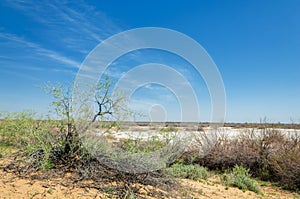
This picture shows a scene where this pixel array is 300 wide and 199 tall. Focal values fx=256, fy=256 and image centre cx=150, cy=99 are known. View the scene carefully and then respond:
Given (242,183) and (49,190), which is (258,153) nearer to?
(242,183)

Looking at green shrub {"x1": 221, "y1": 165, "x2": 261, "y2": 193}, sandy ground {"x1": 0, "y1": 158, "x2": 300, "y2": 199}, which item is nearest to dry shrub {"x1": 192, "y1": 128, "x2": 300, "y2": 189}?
green shrub {"x1": 221, "y1": 165, "x2": 261, "y2": 193}

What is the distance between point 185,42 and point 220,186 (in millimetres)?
4664

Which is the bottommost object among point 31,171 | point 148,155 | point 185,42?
point 31,171

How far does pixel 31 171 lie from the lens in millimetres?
5617

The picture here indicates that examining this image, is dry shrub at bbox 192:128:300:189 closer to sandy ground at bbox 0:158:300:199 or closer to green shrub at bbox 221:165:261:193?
green shrub at bbox 221:165:261:193

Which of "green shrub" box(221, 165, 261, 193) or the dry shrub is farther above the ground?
the dry shrub

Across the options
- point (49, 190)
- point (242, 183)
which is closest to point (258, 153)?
point (242, 183)

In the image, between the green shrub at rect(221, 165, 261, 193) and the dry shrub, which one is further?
the dry shrub

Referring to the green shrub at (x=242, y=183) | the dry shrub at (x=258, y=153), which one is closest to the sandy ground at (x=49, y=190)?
the green shrub at (x=242, y=183)

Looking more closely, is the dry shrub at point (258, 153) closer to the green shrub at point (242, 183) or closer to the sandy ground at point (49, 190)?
the green shrub at point (242, 183)

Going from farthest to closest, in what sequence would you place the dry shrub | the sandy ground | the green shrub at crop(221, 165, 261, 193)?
the dry shrub, the green shrub at crop(221, 165, 261, 193), the sandy ground

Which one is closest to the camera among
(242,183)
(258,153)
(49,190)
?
(49,190)

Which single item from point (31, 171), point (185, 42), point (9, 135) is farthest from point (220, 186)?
point (9, 135)

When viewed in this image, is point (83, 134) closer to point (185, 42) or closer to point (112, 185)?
point (112, 185)
